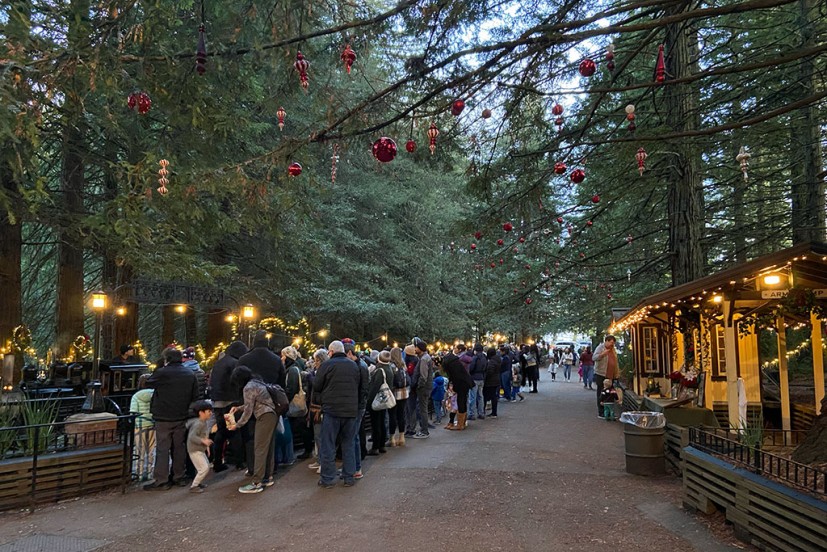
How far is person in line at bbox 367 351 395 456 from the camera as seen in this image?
9375mm

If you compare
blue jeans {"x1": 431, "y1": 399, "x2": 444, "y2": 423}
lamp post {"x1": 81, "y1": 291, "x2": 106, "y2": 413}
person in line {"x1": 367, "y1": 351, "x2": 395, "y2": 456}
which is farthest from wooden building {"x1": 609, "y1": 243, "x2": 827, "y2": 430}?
lamp post {"x1": 81, "y1": 291, "x2": 106, "y2": 413}

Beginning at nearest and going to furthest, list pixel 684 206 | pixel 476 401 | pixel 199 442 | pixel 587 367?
1. pixel 199 442
2. pixel 684 206
3. pixel 476 401
4. pixel 587 367

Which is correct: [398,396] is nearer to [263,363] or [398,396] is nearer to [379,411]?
[379,411]

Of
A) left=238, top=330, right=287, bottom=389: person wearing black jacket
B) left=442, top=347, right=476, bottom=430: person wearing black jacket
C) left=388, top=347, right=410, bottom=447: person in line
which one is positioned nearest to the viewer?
left=238, top=330, right=287, bottom=389: person wearing black jacket

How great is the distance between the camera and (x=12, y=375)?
462 inches

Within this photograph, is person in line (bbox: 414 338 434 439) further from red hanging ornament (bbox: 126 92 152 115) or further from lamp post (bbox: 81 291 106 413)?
red hanging ornament (bbox: 126 92 152 115)

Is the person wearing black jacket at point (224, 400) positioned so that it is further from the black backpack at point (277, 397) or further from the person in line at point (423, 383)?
the person in line at point (423, 383)

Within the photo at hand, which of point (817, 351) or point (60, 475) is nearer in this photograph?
point (60, 475)

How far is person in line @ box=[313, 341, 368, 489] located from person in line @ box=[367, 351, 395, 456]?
5.06 ft

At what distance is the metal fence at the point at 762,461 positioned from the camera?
474cm

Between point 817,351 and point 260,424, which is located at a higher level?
point 817,351

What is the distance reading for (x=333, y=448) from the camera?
7.59 meters

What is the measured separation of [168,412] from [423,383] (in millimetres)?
5361

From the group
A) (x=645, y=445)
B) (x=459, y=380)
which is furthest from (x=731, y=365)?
(x=459, y=380)
